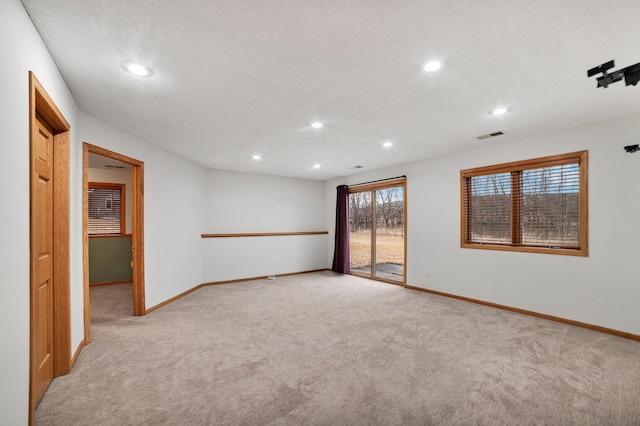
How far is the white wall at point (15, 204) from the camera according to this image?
130 cm

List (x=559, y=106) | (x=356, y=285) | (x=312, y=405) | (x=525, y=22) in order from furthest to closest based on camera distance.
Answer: (x=356, y=285) → (x=559, y=106) → (x=312, y=405) → (x=525, y=22)

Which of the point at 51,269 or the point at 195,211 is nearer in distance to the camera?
the point at 51,269

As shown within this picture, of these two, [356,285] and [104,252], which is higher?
[104,252]

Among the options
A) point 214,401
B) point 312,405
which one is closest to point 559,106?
point 312,405

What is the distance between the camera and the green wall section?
5703mm

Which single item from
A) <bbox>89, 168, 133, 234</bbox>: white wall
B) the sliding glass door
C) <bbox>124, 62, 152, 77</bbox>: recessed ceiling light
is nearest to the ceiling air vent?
the sliding glass door

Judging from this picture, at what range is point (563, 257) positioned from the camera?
11.8ft

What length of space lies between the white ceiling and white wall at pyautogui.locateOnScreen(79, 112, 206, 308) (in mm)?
252

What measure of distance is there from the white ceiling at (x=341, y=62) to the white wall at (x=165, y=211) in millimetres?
252

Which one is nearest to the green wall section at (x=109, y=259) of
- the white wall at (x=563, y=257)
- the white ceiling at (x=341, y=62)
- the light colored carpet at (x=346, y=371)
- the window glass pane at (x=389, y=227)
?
the light colored carpet at (x=346, y=371)

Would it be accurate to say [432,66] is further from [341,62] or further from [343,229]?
[343,229]

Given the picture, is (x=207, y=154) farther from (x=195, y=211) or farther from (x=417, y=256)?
(x=417, y=256)

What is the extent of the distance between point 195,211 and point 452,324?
14.9 ft

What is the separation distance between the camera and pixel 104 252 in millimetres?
5805
